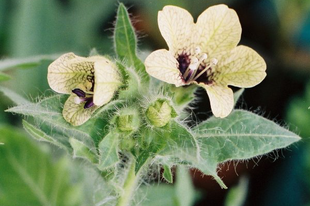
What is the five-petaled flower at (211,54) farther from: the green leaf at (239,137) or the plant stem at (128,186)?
the plant stem at (128,186)

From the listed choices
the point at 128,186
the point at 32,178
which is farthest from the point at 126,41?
the point at 32,178

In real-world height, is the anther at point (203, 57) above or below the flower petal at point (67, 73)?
below

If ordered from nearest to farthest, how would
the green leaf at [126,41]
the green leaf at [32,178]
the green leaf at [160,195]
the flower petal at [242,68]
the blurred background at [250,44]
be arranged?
the flower petal at [242,68] < the green leaf at [126,41] < the green leaf at [32,178] < the green leaf at [160,195] < the blurred background at [250,44]

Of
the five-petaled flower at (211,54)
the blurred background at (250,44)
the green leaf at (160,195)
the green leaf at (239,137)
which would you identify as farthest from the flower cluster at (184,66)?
the blurred background at (250,44)

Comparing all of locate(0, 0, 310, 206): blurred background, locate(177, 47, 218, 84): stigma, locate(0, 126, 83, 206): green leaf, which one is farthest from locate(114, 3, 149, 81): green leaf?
locate(0, 0, 310, 206): blurred background

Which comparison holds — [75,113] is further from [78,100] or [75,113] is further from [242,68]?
[242,68]

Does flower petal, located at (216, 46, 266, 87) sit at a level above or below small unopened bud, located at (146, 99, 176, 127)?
above

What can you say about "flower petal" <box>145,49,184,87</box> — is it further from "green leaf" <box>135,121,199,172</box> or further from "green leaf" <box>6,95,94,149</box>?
"green leaf" <box>6,95,94,149</box>
